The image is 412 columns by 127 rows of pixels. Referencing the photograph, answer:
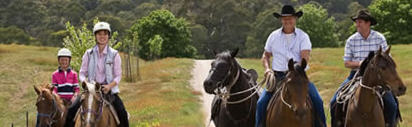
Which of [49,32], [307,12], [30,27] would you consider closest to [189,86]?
[307,12]

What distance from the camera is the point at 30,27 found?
9269 centimetres

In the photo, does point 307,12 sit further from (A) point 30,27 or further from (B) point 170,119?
(B) point 170,119

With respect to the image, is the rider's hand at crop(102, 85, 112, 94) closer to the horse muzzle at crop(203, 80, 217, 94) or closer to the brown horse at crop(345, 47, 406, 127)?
the horse muzzle at crop(203, 80, 217, 94)

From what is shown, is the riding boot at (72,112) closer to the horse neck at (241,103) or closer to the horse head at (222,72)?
the horse head at (222,72)

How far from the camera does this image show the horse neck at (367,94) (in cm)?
863

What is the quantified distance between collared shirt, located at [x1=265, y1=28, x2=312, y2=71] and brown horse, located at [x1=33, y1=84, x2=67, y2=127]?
179 inches

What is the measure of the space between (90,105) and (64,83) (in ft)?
13.2

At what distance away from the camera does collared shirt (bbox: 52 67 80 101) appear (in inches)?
453

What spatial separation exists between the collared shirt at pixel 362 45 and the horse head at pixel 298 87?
2.74 meters

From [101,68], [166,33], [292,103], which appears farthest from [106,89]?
[166,33]

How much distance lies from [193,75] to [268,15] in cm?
4842

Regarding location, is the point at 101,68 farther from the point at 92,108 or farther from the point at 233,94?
the point at 233,94

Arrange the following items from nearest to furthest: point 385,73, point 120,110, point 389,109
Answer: point 385,73, point 120,110, point 389,109

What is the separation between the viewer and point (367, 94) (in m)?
8.90
